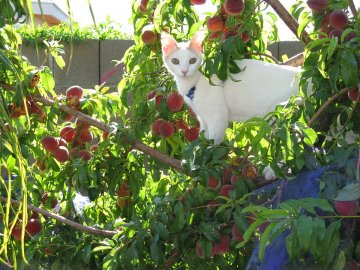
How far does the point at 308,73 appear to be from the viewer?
5.79ft

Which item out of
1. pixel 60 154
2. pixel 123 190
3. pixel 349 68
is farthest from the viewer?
pixel 123 190

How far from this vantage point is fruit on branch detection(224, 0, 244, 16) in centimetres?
197

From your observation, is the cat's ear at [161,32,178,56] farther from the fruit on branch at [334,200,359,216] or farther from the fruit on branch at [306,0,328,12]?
the fruit on branch at [334,200,359,216]

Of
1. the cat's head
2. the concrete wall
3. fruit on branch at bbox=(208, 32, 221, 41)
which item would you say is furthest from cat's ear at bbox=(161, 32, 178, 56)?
the concrete wall

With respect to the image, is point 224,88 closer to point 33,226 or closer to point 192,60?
point 192,60

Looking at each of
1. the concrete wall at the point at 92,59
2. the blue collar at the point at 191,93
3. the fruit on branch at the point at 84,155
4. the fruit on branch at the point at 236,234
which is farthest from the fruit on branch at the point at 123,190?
the concrete wall at the point at 92,59

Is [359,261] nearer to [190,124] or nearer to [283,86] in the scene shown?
[283,86]

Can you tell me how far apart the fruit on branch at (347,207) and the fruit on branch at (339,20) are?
0.61 metres

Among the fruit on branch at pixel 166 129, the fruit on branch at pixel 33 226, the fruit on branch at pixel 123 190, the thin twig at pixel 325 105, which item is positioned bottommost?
the fruit on branch at pixel 33 226

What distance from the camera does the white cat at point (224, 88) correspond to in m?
2.03

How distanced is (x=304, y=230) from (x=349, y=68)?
499mm

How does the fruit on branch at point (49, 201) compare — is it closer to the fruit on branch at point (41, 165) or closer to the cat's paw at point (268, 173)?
the fruit on branch at point (41, 165)

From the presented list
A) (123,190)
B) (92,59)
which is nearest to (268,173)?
(123,190)

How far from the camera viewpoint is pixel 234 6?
1.97 metres
